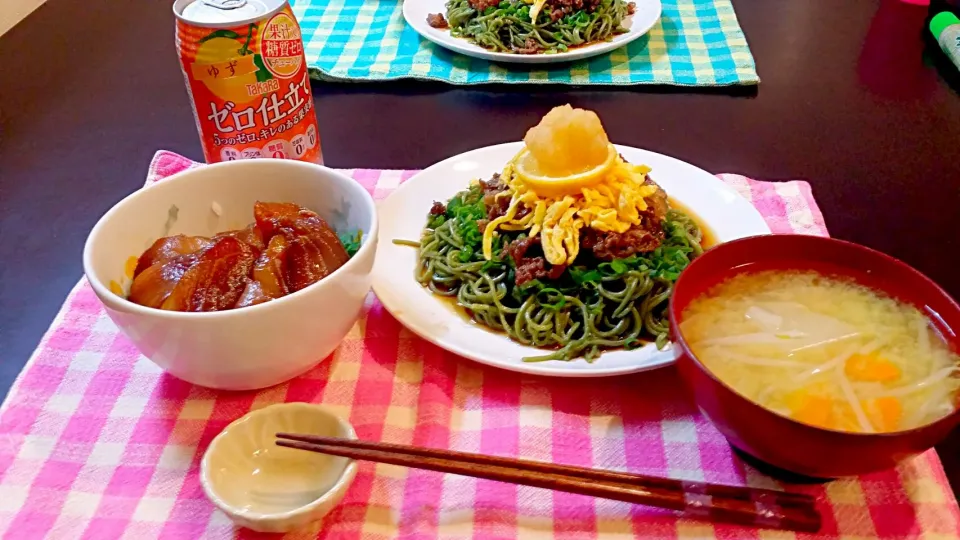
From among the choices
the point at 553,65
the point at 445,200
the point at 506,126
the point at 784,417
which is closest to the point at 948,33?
the point at 553,65

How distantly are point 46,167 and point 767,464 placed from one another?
1.90m

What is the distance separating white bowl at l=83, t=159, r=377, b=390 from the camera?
1.02 m

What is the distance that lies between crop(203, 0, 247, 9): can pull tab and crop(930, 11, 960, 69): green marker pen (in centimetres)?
221

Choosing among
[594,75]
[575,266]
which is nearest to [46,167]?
[575,266]

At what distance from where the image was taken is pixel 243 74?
139 cm

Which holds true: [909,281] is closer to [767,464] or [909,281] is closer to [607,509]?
[767,464]

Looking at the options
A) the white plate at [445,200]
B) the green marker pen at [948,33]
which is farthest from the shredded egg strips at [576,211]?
the green marker pen at [948,33]

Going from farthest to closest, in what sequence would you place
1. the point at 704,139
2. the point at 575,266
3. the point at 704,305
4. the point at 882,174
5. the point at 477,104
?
1. the point at 477,104
2. the point at 704,139
3. the point at 882,174
4. the point at 575,266
5. the point at 704,305

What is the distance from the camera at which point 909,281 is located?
107cm

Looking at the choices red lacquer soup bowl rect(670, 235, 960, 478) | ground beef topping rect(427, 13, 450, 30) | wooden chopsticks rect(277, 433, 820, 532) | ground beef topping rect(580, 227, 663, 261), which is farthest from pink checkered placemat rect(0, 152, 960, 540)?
ground beef topping rect(427, 13, 450, 30)

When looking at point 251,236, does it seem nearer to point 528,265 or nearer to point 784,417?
point 528,265

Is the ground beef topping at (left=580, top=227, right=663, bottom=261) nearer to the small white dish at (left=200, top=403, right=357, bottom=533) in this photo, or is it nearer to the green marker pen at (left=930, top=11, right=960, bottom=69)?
the small white dish at (left=200, top=403, right=357, bottom=533)

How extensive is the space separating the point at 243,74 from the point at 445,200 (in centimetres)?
52

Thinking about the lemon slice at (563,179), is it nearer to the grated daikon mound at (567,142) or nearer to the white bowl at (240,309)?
the grated daikon mound at (567,142)
